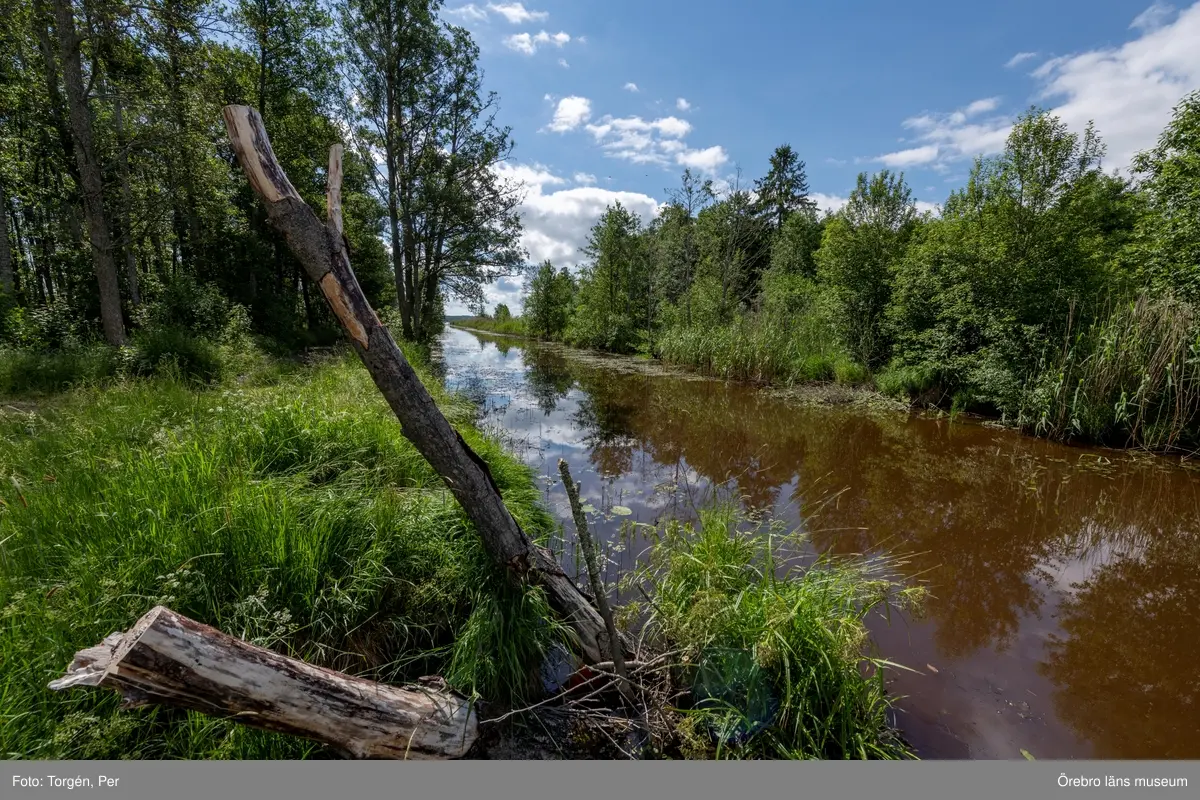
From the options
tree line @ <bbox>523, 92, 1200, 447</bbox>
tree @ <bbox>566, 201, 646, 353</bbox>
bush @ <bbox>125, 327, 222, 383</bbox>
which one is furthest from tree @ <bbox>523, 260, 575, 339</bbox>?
bush @ <bbox>125, 327, 222, 383</bbox>

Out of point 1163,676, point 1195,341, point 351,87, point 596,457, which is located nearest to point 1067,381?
point 1195,341

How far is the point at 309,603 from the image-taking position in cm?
218

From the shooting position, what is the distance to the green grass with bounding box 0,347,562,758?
5.48ft

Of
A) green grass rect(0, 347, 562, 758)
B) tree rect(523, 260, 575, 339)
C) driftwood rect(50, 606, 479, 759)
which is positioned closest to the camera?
driftwood rect(50, 606, 479, 759)

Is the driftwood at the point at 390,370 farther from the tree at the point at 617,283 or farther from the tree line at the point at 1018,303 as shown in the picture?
the tree at the point at 617,283

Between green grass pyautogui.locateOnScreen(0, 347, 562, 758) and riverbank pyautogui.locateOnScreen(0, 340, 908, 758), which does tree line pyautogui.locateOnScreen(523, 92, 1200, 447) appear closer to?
riverbank pyautogui.locateOnScreen(0, 340, 908, 758)

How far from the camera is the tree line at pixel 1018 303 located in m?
6.70

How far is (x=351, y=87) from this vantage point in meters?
13.3

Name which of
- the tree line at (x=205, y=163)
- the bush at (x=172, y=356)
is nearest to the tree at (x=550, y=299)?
the tree line at (x=205, y=163)

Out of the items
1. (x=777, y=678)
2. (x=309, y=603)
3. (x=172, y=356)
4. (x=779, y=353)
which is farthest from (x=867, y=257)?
(x=172, y=356)

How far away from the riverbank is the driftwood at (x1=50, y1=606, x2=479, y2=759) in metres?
0.19

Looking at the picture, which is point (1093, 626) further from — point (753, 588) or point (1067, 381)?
point (1067, 381)

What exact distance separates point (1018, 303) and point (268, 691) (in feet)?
38.2

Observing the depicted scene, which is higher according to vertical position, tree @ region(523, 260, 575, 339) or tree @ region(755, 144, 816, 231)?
tree @ region(755, 144, 816, 231)
